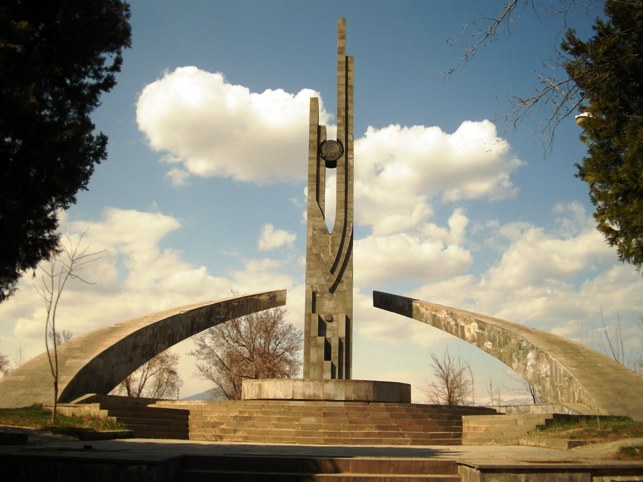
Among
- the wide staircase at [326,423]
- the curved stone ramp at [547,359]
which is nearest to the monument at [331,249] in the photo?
Answer: the curved stone ramp at [547,359]

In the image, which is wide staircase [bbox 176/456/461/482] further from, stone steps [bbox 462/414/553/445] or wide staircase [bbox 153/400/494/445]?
stone steps [bbox 462/414/553/445]

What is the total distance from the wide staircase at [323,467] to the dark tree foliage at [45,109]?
373cm

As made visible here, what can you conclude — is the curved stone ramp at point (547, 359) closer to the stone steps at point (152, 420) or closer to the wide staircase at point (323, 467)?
the wide staircase at point (323, 467)

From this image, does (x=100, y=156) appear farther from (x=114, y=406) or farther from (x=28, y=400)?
(x=28, y=400)

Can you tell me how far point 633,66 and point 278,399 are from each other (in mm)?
11519

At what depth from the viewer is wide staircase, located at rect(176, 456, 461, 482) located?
7152 millimetres

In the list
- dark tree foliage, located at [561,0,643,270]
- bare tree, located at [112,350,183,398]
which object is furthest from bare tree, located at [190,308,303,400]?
dark tree foliage, located at [561,0,643,270]

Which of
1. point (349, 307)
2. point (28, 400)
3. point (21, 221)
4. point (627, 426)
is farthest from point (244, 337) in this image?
point (21, 221)

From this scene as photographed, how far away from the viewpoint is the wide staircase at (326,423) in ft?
44.1

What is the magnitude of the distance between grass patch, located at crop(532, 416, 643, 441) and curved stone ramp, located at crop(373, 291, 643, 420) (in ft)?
4.89

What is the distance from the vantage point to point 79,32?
8.24 metres

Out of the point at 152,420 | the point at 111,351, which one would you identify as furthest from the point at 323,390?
the point at 111,351

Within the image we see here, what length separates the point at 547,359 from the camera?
19.1 meters

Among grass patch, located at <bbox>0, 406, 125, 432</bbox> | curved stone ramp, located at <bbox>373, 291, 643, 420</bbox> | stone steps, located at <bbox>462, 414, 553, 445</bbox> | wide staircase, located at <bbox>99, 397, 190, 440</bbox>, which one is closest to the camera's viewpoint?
grass patch, located at <bbox>0, 406, 125, 432</bbox>
